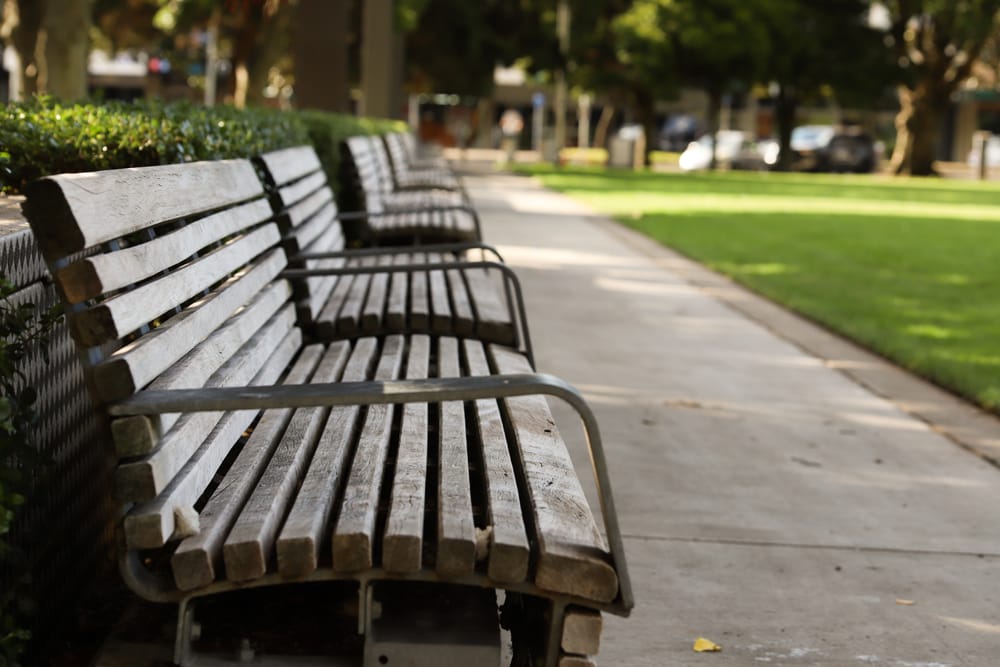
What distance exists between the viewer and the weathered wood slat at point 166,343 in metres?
2.52

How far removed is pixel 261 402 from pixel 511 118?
51.1m

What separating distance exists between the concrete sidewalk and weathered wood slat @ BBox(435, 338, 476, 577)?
68 centimetres

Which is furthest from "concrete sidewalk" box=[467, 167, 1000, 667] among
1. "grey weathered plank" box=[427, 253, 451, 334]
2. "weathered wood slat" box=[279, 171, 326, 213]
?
"weathered wood slat" box=[279, 171, 326, 213]

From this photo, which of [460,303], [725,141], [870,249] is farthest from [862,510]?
[725,141]

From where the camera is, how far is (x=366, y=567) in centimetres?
250

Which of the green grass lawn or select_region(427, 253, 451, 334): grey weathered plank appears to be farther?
the green grass lawn

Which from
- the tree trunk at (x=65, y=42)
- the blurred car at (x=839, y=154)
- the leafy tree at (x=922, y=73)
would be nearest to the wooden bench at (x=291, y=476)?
the tree trunk at (x=65, y=42)

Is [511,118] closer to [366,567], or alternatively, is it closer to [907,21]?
[907,21]

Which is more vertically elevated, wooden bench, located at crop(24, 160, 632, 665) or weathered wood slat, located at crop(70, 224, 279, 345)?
weathered wood slat, located at crop(70, 224, 279, 345)

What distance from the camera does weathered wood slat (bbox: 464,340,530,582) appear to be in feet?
8.20

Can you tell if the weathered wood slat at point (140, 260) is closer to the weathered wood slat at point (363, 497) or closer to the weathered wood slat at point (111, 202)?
the weathered wood slat at point (111, 202)

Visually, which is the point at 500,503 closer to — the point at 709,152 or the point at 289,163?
the point at 289,163

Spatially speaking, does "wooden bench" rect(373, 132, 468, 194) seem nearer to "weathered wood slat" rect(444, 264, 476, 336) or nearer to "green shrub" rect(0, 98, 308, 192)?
"weathered wood slat" rect(444, 264, 476, 336)

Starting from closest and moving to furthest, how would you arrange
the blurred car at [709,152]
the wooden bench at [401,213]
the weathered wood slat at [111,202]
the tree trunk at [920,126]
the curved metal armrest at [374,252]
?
1. the weathered wood slat at [111,202]
2. the curved metal armrest at [374,252]
3. the wooden bench at [401,213]
4. the tree trunk at [920,126]
5. the blurred car at [709,152]
